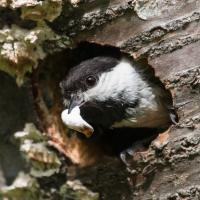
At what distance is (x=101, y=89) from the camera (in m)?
2.08

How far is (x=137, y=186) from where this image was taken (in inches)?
71.2

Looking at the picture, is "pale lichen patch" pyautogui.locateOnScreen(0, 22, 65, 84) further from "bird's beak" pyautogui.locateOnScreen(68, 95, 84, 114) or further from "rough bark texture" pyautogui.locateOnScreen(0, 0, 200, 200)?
"bird's beak" pyautogui.locateOnScreen(68, 95, 84, 114)

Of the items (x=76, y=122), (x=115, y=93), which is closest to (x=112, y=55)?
(x=115, y=93)

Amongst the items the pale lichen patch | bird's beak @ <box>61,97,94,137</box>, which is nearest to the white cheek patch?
bird's beak @ <box>61,97,94,137</box>

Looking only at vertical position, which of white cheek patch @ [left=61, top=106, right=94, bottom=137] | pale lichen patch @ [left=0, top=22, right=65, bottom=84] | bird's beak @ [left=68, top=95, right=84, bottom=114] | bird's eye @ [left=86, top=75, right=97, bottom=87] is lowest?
white cheek patch @ [left=61, top=106, right=94, bottom=137]

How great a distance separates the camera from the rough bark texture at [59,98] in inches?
67.1

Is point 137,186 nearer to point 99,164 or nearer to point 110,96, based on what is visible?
point 99,164

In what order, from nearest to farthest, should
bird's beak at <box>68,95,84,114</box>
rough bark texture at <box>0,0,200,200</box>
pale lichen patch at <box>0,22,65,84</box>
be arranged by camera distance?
rough bark texture at <box>0,0,200,200</box>, pale lichen patch at <box>0,22,65,84</box>, bird's beak at <box>68,95,84,114</box>

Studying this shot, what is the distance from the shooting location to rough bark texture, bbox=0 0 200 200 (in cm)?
171

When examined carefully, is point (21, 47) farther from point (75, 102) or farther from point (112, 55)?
point (112, 55)

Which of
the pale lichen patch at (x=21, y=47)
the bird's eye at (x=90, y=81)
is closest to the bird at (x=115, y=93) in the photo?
the bird's eye at (x=90, y=81)

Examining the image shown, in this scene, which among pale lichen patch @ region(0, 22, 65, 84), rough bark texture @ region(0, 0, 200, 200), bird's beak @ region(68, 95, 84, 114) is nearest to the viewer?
rough bark texture @ region(0, 0, 200, 200)

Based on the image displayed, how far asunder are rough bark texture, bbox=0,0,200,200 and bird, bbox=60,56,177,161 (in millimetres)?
97

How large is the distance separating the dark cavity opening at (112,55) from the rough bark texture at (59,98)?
0.01 meters
